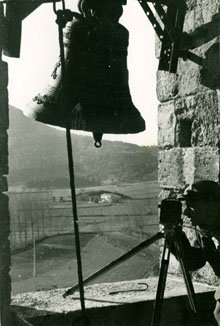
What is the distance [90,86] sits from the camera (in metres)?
1.97

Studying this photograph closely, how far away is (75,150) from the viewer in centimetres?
3422

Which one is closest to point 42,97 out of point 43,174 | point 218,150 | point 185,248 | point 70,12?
point 70,12

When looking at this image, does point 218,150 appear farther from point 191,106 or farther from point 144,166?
point 144,166

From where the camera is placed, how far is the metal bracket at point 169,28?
2.47m

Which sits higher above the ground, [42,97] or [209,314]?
[42,97]

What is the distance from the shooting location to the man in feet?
6.98

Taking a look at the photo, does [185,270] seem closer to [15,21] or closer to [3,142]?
[3,142]

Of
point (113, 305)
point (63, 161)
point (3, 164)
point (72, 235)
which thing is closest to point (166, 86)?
point (3, 164)

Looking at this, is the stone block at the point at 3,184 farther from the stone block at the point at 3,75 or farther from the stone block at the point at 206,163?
the stone block at the point at 206,163

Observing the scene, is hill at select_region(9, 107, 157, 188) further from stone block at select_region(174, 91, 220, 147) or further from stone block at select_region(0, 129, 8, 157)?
stone block at select_region(0, 129, 8, 157)

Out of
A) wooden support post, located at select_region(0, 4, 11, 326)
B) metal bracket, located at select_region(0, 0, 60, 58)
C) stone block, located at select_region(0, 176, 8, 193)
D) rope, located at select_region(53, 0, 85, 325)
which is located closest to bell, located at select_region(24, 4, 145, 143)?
rope, located at select_region(53, 0, 85, 325)

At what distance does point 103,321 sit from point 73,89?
1209 millimetres

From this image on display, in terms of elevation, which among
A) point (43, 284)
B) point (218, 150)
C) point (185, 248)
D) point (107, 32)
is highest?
point (107, 32)

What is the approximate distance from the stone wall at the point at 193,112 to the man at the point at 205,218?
0.54m
